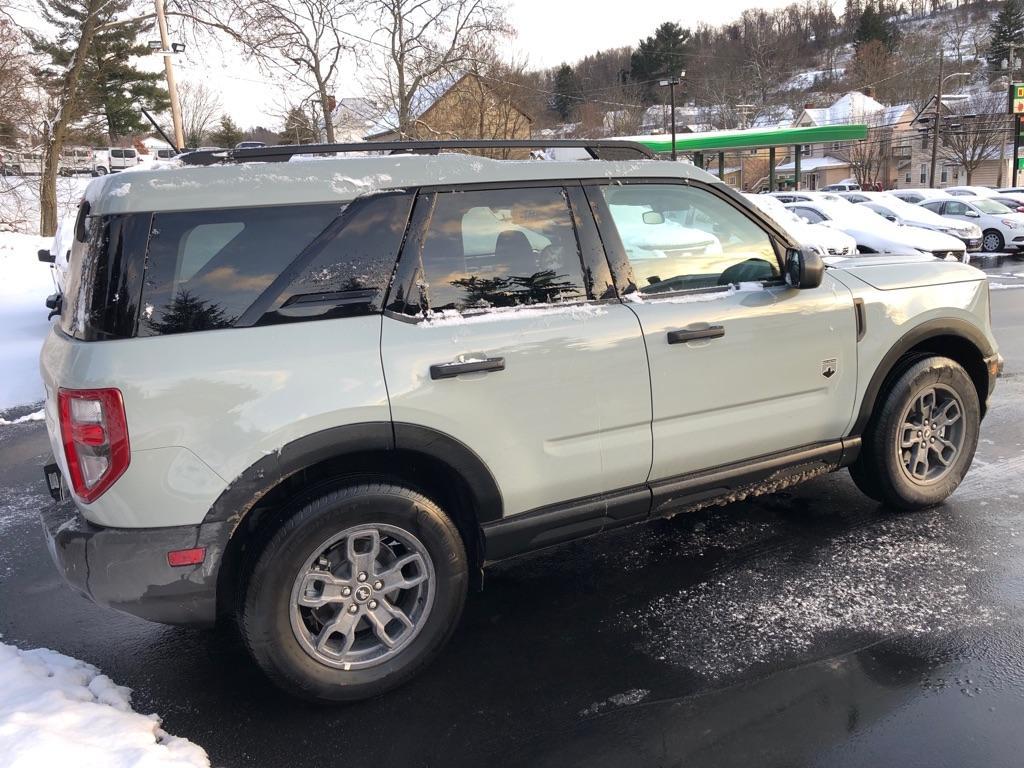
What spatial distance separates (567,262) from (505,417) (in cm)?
74

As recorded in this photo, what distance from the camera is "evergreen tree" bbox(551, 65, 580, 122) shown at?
199 feet

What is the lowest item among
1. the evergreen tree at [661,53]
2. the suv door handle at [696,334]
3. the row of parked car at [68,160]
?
the suv door handle at [696,334]

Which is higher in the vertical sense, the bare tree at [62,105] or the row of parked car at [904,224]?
the bare tree at [62,105]

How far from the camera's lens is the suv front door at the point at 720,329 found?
320cm

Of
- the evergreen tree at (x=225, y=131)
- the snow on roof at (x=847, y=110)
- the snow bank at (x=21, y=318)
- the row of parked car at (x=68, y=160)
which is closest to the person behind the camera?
the snow bank at (x=21, y=318)

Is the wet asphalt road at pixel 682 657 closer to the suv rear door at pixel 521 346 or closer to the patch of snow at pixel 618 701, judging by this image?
the patch of snow at pixel 618 701

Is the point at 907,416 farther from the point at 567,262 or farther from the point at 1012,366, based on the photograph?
the point at 1012,366

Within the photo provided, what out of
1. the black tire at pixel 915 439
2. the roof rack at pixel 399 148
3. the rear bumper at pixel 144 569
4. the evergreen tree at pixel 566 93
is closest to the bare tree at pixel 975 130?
the evergreen tree at pixel 566 93

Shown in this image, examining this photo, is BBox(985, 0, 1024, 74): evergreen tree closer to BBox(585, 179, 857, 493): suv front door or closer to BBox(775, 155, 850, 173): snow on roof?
BBox(775, 155, 850, 173): snow on roof

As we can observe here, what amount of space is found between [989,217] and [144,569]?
2404cm

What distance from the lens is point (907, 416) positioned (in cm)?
402

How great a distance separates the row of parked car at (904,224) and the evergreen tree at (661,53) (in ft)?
250

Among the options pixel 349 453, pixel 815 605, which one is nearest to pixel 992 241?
pixel 815 605

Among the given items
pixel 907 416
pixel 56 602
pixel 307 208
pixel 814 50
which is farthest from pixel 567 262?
pixel 814 50
